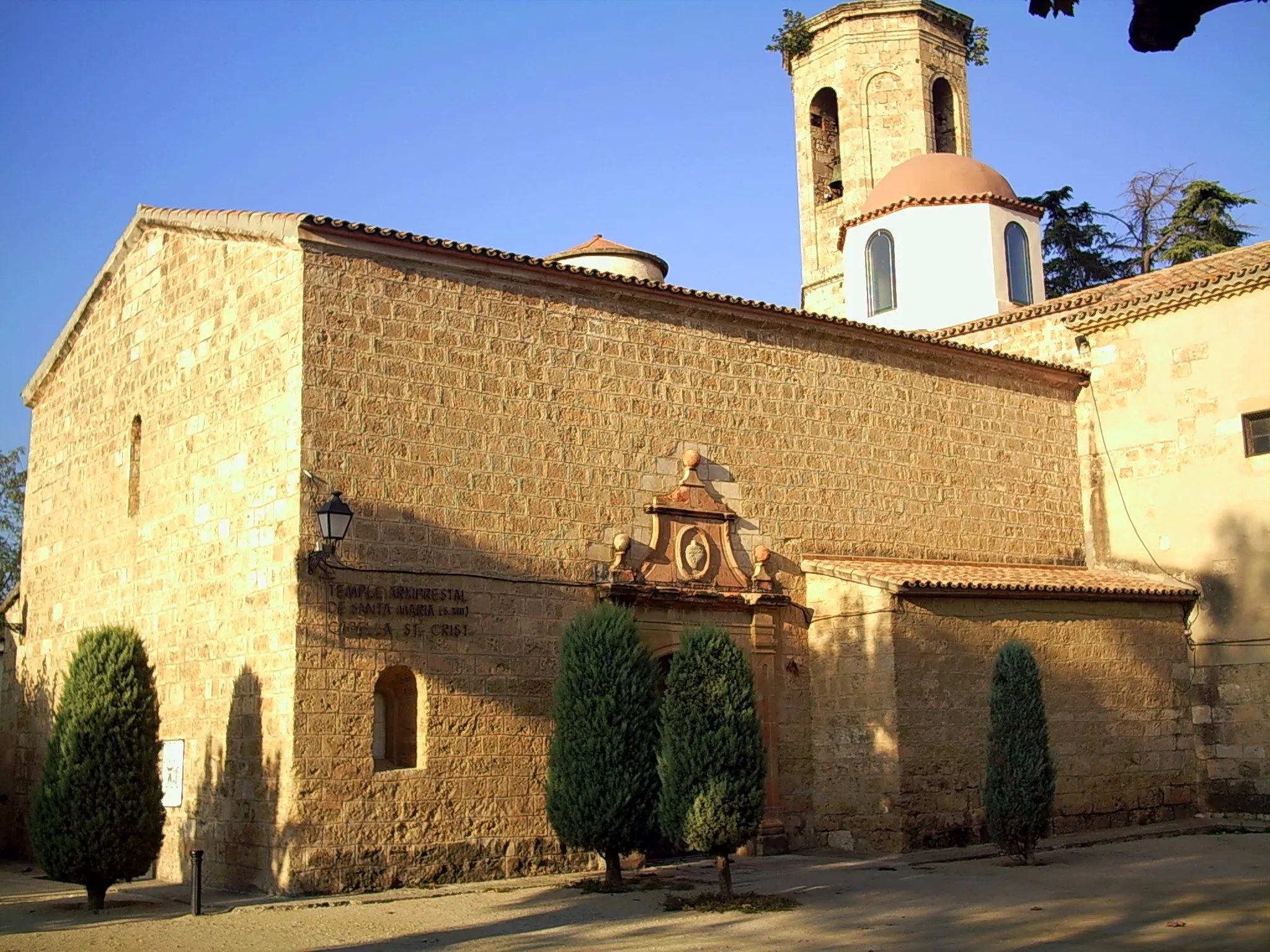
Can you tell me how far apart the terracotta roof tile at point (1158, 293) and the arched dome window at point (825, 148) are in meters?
13.1

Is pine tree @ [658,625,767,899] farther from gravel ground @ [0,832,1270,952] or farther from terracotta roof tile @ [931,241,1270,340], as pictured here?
terracotta roof tile @ [931,241,1270,340]

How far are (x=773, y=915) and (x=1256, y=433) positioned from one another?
10148mm

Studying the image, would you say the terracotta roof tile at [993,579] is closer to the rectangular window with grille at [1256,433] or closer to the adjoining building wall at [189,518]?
the rectangular window with grille at [1256,433]

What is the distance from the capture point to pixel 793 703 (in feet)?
49.5

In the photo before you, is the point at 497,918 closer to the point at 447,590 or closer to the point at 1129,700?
the point at 447,590

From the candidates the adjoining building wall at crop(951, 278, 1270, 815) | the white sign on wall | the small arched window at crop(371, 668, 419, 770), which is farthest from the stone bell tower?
the white sign on wall

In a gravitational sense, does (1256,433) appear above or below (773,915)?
above

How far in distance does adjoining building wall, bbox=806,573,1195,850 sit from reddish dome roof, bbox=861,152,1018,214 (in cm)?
951

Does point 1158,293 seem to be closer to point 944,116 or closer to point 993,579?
point 993,579

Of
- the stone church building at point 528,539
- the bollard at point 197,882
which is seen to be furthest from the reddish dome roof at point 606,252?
the bollard at point 197,882

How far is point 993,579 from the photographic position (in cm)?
1568

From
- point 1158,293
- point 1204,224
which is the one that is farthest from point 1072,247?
point 1158,293

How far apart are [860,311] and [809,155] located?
31.2 ft

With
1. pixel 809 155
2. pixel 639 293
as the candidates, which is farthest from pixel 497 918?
pixel 809 155
